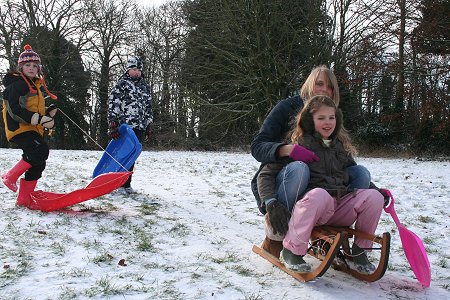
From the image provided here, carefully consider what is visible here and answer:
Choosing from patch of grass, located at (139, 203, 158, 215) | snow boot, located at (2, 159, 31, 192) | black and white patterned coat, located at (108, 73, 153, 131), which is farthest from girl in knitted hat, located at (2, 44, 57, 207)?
black and white patterned coat, located at (108, 73, 153, 131)

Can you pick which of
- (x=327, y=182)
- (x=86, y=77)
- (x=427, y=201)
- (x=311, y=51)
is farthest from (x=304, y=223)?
(x=86, y=77)

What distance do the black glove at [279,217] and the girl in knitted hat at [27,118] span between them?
2494mm

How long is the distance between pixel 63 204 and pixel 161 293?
2080mm

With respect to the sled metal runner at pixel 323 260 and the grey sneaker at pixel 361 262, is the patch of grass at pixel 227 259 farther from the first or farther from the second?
the grey sneaker at pixel 361 262

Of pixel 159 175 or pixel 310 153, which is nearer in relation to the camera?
pixel 310 153

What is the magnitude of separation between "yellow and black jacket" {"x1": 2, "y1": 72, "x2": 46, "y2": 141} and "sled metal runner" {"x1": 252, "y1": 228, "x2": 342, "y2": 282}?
8.46 feet

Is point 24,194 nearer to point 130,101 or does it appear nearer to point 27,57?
point 27,57

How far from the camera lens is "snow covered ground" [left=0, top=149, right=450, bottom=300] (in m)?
2.37

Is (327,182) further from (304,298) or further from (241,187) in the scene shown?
(241,187)

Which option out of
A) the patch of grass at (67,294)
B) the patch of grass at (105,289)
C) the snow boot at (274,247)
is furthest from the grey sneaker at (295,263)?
the patch of grass at (67,294)

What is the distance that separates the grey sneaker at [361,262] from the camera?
266cm

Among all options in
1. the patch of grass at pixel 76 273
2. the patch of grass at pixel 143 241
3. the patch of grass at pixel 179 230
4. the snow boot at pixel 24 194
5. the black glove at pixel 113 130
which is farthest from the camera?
the black glove at pixel 113 130

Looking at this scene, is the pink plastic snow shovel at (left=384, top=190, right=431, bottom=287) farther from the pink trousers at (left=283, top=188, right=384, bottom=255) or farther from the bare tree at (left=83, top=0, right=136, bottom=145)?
the bare tree at (left=83, top=0, right=136, bottom=145)

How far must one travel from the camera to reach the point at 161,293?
2.29m
